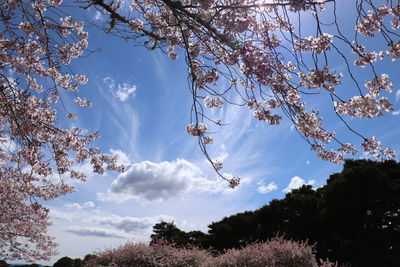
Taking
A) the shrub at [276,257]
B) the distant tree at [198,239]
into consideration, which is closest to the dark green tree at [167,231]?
the distant tree at [198,239]

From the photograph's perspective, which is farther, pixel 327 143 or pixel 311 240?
pixel 311 240

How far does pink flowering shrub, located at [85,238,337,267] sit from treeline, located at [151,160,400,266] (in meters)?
6.10

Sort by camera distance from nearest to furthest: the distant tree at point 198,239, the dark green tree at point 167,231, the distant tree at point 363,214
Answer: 1. the distant tree at point 363,214
2. the distant tree at point 198,239
3. the dark green tree at point 167,231

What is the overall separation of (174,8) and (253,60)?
1434 millimetres

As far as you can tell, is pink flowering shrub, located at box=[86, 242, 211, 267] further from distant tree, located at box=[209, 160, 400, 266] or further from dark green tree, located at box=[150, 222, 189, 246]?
dark green tree, located at box=[150, 222, 189, 246]

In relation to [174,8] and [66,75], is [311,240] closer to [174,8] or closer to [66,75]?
[66,75]

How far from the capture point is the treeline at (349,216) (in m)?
18.8

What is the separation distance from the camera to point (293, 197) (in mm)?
23078

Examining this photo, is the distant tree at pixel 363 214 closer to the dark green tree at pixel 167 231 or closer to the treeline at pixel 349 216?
the treeline at pixel 349 216

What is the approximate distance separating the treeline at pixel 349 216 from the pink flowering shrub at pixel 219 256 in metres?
6.10

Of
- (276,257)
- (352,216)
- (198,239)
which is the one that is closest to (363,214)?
(352,216)

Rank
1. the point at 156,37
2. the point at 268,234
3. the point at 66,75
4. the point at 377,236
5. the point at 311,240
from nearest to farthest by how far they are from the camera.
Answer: the point at 156,37 → the point at 66,75 → the point at 377,236 → the point at 311,240 → the point at 268,234

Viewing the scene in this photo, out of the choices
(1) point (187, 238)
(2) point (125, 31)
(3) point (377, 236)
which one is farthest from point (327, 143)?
(1) point (187, 238)

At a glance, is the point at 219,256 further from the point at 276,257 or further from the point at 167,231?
the point at 167,231
